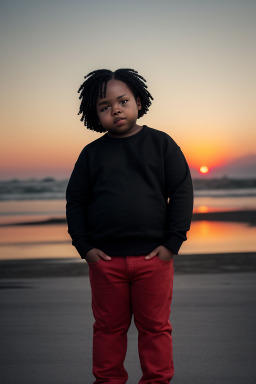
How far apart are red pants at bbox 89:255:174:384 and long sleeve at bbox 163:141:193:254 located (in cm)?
12

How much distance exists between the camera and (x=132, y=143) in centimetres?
274

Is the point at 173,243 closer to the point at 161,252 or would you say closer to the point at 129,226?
the point at 161,252

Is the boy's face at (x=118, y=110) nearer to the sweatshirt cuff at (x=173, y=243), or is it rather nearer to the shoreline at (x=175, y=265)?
the sweatshirt cuff at (x=173, y=243)

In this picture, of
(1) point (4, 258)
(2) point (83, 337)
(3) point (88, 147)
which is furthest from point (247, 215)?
(3) point (88, 147)

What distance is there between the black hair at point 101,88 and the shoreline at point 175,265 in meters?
3.25

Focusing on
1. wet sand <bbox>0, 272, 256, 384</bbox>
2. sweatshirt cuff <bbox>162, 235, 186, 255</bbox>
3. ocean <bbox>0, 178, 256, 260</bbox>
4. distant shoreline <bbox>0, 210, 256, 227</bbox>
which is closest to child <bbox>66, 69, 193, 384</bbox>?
sweatshirt cuff <bbox>162, 235, 186, 255</bbox>

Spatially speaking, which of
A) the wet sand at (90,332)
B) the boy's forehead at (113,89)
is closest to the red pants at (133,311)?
the wet sand at (90,332)

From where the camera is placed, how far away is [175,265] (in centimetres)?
641

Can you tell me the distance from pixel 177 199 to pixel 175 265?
12.5ft

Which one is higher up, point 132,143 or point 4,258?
point 132,143

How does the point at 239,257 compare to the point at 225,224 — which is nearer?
the point at 239,257

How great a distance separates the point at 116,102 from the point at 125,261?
2.38ft

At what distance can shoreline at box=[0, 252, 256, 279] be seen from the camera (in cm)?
609

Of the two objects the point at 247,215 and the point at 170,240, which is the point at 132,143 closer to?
the point at 170,240
